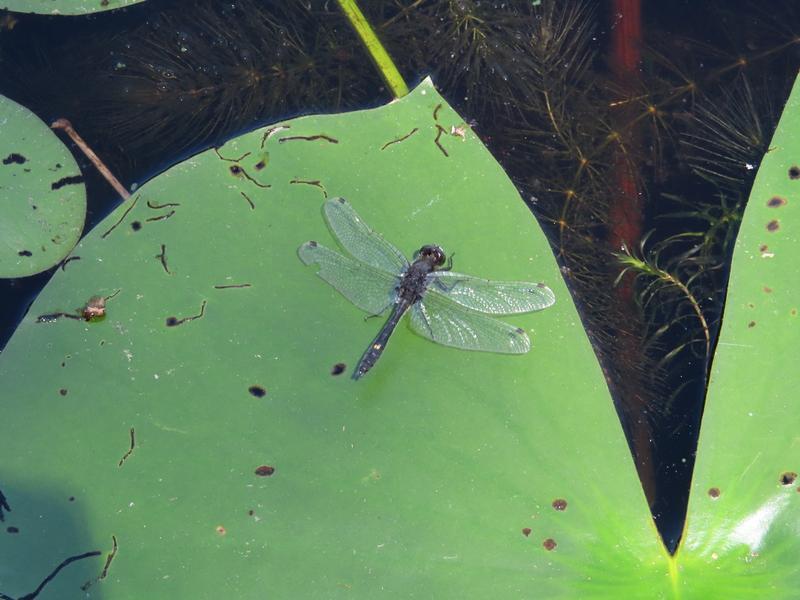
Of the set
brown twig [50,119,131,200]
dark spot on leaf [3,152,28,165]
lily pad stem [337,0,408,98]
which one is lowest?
lily pad stem [337,0,408,98]

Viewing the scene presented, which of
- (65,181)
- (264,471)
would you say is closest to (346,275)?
(264,471)

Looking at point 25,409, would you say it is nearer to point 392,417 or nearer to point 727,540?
point 392,417

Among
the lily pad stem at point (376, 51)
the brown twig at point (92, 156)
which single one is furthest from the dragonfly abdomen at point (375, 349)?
the brown twig at point (92, 156)

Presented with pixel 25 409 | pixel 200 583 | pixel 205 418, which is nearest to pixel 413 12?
pixel 205 418

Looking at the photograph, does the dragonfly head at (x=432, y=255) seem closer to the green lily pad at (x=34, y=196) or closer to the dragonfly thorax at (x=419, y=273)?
the dragonfly thorax at (x=419, y=273)

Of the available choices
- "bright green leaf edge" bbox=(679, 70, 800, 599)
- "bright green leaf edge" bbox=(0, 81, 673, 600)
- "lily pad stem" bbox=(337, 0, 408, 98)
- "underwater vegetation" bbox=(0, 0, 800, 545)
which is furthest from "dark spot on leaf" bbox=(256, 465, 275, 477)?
"lily pad stem" bbox=(337, 0, 408, 98)

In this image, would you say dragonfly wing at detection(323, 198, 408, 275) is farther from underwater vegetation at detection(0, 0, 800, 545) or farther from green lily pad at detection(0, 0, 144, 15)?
green lily pad at detection(0, 0, 144, 15)
